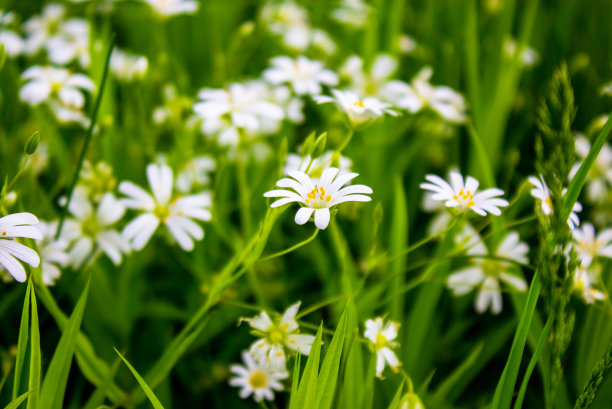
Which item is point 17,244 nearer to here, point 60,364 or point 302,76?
point 60,364

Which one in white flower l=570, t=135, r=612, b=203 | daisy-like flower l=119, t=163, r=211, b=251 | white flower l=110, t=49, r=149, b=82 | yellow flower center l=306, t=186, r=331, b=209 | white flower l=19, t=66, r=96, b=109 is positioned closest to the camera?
yellow flower center l=306, t=186, r=331, b=209

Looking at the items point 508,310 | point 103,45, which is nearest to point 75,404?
point 103,45

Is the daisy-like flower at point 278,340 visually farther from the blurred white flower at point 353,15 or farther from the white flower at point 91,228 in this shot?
the blurred white flower at point 353,15

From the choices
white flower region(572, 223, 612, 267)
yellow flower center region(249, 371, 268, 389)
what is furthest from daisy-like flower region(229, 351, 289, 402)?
white flower region(572, 223, 612, 267)

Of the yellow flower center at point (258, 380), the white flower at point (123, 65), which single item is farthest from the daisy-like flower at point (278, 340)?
the white flower at point (123, 65)

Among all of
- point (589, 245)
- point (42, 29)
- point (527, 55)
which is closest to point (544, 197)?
point (589, 245)

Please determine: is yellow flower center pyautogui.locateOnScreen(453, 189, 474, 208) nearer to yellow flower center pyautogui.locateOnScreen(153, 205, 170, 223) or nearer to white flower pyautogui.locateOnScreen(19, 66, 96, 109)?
yellow flower center pyautogui.locateOnScreen(153, 205, 170, 223)
